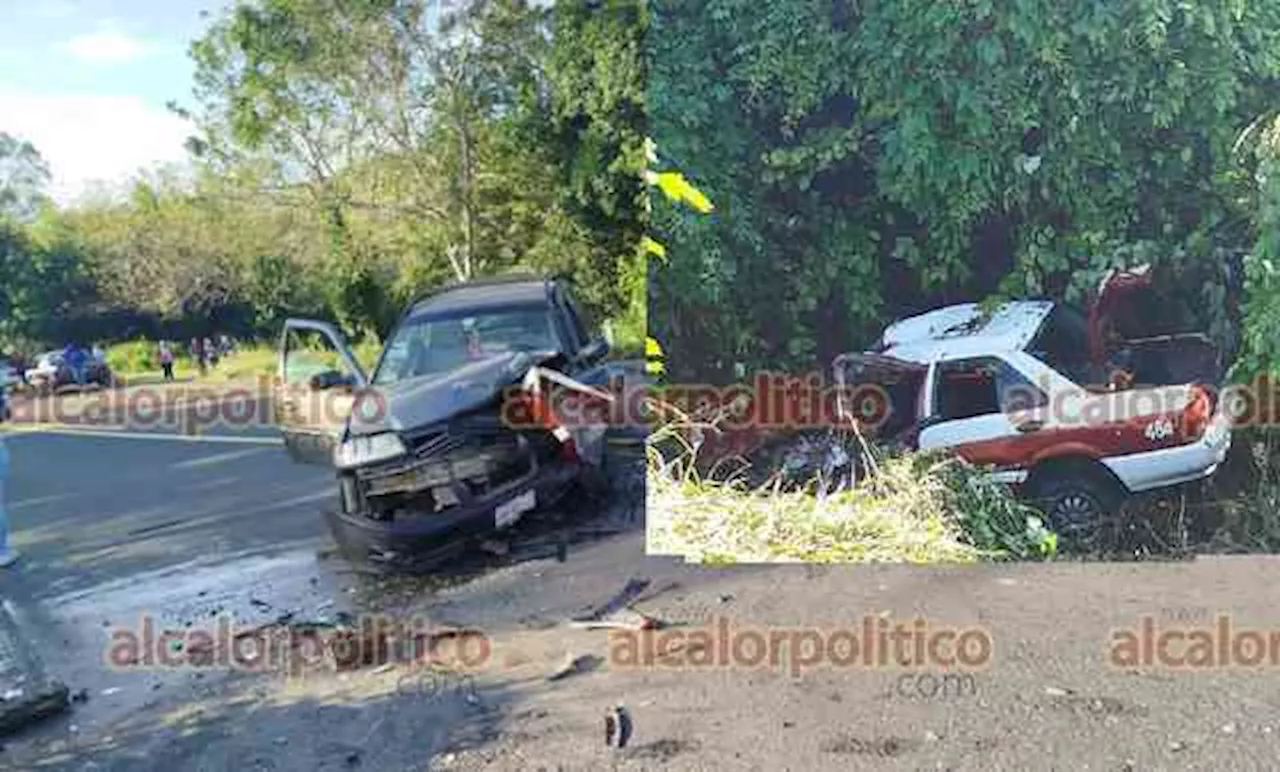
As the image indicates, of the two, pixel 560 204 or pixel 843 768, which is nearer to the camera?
pixel 843 768

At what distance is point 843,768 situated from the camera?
3395 millimetres

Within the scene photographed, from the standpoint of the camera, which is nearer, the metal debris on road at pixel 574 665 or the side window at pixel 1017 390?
the metal debris on road at pixel 574 665

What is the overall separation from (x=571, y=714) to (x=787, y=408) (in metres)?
1.31

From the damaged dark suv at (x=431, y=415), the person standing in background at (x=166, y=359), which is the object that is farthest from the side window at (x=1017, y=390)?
the person standing in background at (x=166, y=359)

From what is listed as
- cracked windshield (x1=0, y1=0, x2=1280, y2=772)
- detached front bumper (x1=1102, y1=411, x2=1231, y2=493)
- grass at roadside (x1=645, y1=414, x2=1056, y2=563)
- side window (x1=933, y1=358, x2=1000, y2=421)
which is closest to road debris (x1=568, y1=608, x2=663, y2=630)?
cracked windshield (x1=0, y1=0, x2=1280, y2=772)

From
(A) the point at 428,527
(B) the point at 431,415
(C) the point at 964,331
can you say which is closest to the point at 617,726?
(A) the point at 428,527

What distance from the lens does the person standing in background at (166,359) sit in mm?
3633

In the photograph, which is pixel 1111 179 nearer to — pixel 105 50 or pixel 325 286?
pixel 325 286

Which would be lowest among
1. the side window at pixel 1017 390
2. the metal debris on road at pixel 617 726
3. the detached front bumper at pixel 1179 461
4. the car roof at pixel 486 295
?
the metal debris on road at pixel 617 726

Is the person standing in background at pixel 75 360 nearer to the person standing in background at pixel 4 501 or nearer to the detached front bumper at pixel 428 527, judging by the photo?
the person standing in background at pixel 4 501

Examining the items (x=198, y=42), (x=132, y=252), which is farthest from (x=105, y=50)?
(x=132, y=252)

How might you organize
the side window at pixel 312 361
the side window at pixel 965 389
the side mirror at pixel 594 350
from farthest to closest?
the side window at pixel 965 389 → the side mirror at pixel 594 350 → the side window at pixel 312 361

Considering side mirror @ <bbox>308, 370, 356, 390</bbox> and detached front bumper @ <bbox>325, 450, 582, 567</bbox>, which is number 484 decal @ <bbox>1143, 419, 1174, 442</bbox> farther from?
side mirror @ <bbox>308, 370, 356, 390</bbox>

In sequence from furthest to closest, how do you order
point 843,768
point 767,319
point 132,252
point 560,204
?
point 767,319
point 560,204
point 132,252
point 843,768
